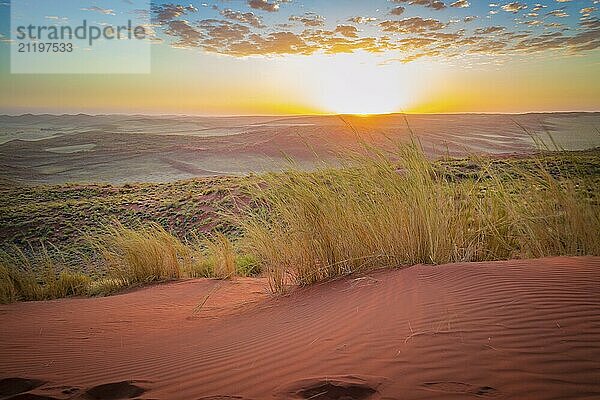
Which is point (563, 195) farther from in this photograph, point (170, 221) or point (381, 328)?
point (170, 221)

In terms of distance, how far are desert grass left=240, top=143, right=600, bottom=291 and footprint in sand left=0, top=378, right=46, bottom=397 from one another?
2927mm

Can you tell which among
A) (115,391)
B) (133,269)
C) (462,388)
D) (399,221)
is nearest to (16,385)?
(115,391)

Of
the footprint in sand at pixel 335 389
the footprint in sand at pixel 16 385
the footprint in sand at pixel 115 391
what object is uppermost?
the footprint in sand at pixel 335 389

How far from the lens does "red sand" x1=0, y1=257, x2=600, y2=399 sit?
2.40 meters

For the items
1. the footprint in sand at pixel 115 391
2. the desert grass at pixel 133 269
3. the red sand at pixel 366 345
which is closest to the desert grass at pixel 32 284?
the desert grass at pixel 133 269

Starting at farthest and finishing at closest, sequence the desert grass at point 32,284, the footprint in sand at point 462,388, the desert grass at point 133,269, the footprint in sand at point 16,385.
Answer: the desert grass at point 133,269
the desert grass at point 32,284
the footprint in sand at point 16,385
the footprint in sand at point 462,388

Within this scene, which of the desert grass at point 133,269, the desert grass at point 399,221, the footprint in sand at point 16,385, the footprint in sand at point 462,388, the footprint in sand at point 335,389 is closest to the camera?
the footprint in sand at point 462,388

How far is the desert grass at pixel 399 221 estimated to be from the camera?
5125 millimetres

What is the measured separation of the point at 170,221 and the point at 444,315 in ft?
85.9

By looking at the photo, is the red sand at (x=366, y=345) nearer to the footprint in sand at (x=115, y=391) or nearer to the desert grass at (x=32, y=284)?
the footprint in sand at (x=115, y=391)

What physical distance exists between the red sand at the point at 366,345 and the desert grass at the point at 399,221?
474 millimetres

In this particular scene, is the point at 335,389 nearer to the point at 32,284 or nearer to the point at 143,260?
the point at 143,260

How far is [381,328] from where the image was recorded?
319 centimetres

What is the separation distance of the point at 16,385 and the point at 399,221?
11.8 ft
